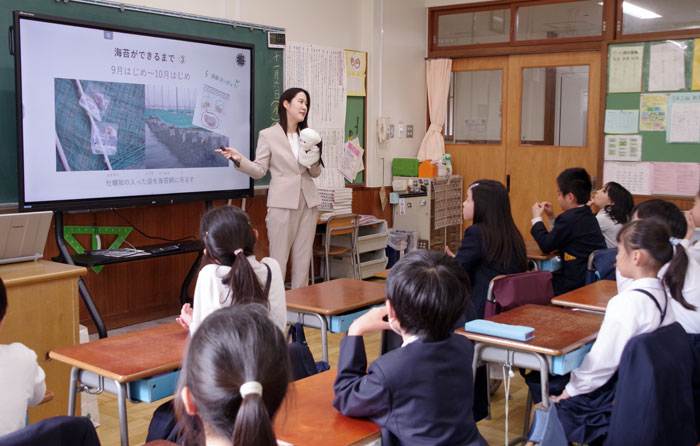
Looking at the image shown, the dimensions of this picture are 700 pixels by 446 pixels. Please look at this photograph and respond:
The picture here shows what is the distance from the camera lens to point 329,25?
21.6 feet

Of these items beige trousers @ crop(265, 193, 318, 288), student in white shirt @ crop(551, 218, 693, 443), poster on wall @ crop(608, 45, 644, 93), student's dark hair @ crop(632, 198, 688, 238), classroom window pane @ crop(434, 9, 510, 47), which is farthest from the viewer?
classroom window pane @ crop(434, 9, 510, 47)

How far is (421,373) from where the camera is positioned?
68.8 inches

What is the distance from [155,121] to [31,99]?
88 cm

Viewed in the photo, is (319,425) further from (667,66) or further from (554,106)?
(554,106)

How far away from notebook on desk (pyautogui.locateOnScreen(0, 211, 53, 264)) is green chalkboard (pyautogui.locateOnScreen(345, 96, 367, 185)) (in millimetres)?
3991

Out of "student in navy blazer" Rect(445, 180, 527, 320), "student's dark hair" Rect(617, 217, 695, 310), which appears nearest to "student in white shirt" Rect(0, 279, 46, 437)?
"student's dark hair" Rect(617, 217, 695, 310)

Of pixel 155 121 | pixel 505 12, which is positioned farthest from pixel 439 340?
pixel 505 12

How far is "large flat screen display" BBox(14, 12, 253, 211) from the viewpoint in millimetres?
4156

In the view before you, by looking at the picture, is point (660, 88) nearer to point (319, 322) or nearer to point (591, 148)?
point (591, 148)

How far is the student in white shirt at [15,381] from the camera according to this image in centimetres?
175

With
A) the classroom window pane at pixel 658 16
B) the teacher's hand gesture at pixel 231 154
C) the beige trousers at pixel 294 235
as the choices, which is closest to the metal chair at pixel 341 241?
the beige trousers at pixel 294 235

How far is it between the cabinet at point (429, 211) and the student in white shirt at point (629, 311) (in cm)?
451

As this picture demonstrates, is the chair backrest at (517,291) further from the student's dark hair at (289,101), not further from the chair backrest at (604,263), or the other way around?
the student's dark hair at (289,101)

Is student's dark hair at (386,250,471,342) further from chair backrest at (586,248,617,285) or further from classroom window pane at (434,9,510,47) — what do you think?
classroom window pane at (434,9,510,47)
